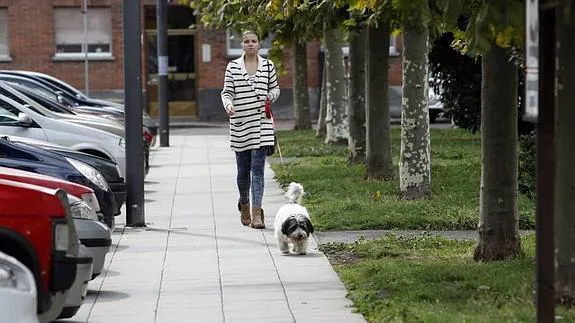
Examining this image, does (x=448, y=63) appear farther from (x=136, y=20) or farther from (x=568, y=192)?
(x=568, y=192)

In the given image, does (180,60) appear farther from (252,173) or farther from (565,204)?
(565,204)

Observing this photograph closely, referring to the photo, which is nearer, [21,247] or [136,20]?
[21,247]

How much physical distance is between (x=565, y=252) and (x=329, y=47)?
18331 millimetres

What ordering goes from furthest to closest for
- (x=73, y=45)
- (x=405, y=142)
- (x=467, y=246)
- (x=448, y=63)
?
(x=73, y=45), (x=448, y=63), (x=405, y=142), (x=467, y=246)

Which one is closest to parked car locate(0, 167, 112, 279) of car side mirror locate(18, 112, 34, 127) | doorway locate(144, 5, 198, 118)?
car side mirror locate(18, 112, 34, 127)

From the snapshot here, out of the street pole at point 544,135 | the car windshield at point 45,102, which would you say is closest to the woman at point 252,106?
the car windshield at point 45,102

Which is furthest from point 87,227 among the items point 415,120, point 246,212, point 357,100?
point 357,100

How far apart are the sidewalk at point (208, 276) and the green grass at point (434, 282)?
0.21 meters

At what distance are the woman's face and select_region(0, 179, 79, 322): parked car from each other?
645 centimetres

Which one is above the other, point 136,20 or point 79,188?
point 136,20

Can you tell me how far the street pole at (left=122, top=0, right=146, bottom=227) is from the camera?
45.9ft

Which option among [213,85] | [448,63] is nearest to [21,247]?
[448,63]

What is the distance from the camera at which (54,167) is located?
Result: 11852mm

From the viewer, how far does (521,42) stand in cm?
833
